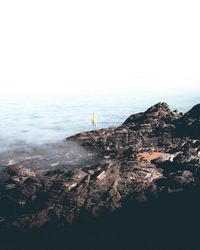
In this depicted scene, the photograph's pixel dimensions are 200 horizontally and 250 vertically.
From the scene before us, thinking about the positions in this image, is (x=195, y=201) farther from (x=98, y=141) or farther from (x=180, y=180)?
(x=98, y=141)

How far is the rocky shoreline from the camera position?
2442 centimetres

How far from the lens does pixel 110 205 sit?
91.0 feet

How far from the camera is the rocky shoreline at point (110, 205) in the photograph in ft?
80.1

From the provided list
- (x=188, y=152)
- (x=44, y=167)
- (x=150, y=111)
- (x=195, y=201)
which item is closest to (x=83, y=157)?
(x=44, y=167)

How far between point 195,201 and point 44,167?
2129 cm

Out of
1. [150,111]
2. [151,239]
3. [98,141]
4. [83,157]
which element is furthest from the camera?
[150,111]

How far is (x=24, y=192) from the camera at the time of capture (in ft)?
101

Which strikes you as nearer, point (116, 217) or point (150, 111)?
point (116, 217)

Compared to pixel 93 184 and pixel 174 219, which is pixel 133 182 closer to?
pixel 93 184

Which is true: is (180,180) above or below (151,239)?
above

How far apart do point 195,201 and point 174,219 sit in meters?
Answer: 2.47

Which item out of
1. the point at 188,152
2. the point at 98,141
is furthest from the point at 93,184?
the point at 98,141

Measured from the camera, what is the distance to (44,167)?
41.9 m

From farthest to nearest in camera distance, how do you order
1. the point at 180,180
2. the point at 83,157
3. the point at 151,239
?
the point at 83,157, the point at 180,180, the point at 151,239
